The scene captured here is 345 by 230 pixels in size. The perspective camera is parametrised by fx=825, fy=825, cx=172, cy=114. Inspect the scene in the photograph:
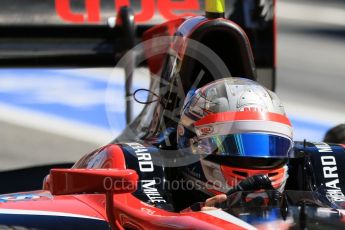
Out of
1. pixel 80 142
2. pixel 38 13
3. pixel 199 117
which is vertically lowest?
pixel 80 142

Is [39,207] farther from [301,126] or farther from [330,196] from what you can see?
[301,126]

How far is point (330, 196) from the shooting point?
2.88 metres

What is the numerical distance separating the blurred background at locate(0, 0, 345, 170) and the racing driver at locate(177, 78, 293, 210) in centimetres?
205

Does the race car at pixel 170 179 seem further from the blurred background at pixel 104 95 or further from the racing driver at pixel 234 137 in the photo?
the blurred background at pixel 104 95

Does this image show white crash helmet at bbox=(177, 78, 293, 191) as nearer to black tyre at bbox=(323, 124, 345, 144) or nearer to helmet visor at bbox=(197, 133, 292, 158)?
helmet visor at bbox=(197, 133, 292, 158)

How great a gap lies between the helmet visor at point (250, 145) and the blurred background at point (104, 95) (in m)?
2.21

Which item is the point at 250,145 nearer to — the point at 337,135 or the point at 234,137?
the point at 234,137

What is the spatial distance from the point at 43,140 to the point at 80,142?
0.25 metres

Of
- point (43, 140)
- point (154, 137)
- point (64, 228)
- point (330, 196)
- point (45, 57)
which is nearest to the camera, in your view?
point (64, 228)

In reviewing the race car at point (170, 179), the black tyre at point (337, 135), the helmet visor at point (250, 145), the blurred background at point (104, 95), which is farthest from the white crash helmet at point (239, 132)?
the blurred background at point (104, 95)

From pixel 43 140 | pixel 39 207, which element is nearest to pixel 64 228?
pixel 39 207

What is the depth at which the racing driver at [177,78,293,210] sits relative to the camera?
2549mm

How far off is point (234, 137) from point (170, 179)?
0.41m

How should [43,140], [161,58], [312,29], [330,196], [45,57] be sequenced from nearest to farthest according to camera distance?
[330,196] → [161,58] → [43,140] → [45,57] → [312,29]
